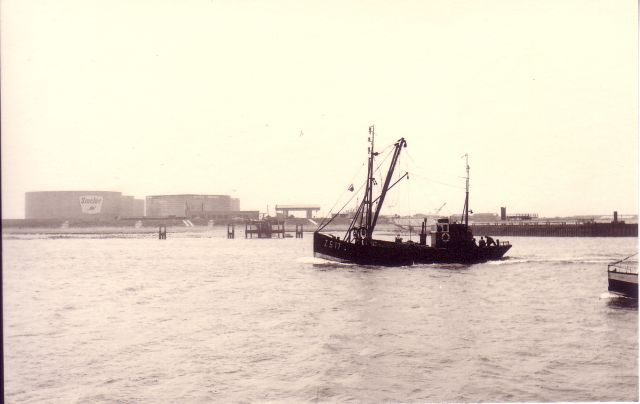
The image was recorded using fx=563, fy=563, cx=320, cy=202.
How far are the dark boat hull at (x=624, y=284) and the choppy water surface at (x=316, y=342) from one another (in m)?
0.27

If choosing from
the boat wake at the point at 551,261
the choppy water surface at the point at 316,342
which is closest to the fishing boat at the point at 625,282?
the choppy water surface at the point at 316,342

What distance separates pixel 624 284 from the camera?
9133 millimetres

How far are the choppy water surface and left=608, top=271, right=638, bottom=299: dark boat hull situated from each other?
0.27 metres

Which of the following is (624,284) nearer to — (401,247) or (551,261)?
(401,247)

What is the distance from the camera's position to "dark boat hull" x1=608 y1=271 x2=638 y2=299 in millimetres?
8795

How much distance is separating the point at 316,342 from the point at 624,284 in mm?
5118

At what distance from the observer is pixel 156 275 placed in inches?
687

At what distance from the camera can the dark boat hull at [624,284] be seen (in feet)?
28.9

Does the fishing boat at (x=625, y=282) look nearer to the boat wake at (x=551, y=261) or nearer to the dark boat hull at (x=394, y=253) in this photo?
the dark boat hull at (x=394, y=253)

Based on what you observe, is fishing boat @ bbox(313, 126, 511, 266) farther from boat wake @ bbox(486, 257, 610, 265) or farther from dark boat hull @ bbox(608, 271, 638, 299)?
dark boat hull @ bbox(608, 271, 638, 299)

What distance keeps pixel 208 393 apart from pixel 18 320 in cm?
507

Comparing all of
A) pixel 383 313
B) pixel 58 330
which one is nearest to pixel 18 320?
pixel 58 330

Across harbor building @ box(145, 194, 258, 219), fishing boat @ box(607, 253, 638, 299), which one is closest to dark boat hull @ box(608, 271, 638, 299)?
fishing boat @ box(607, 253, 638, 299)

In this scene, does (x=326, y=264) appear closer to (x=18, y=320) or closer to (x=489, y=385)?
(x=18, y=320)
